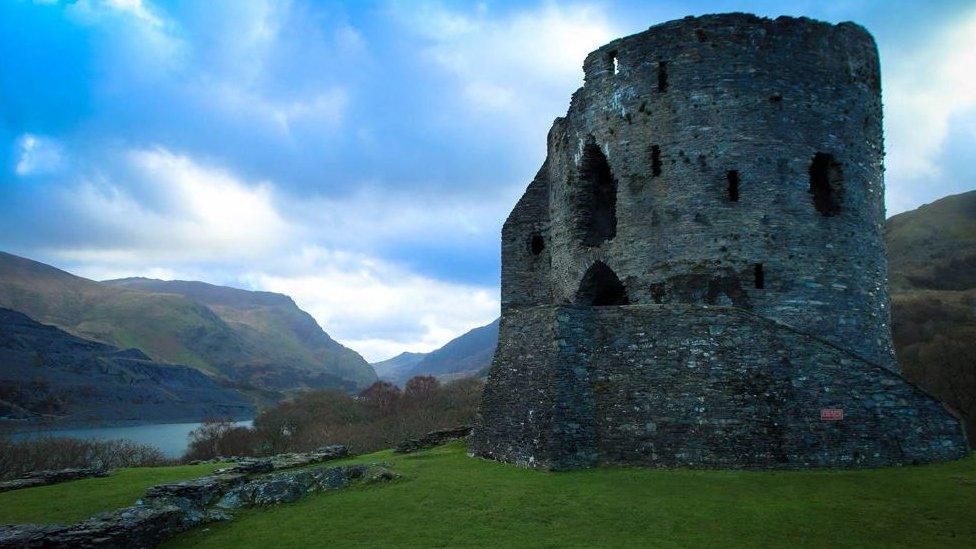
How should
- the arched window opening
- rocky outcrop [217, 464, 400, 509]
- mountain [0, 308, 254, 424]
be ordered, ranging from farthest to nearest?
mountain [0, 308, 254, 424]
the arched window opening
rocky outcrop [217, 464, 400, 509]

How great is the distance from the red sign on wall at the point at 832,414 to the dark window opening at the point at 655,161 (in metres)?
7.54

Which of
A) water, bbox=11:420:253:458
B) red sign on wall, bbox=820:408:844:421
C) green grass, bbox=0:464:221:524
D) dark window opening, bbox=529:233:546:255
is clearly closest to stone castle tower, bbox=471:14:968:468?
red sign on wall, bbox=820:408:844:421

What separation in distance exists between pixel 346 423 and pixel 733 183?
4334 centimetres

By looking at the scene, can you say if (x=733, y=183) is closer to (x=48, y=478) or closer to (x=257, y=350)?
(x=48, y=478)

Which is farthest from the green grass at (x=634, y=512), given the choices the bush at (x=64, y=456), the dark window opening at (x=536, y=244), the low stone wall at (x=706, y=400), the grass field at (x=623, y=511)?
the bush at (x=64, y=456)

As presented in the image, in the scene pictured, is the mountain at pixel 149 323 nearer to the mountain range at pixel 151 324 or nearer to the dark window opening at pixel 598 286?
the mountain range at pixel 151 324

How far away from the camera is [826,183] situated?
17.2 meters

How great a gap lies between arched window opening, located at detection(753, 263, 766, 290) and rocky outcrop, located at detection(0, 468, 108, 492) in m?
16.4

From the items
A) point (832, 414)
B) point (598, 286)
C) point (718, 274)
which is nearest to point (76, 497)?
point (598, 286)

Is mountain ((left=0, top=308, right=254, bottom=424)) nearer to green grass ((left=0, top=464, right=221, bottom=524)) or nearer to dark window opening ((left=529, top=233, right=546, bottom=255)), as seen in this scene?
green grass ((left=0, top=464, right=221, bottom=524))

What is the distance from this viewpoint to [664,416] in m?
12.2

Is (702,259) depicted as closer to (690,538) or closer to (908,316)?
(690,538)

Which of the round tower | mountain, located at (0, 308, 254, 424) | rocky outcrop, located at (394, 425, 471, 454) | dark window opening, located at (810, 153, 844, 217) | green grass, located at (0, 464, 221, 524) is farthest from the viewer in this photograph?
mountain, located at (0, 308, 254, 424)

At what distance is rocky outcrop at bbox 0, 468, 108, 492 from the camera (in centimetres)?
1326
